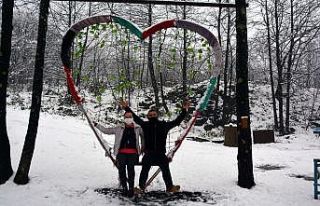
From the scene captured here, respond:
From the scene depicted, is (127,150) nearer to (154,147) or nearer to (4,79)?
(154,147)

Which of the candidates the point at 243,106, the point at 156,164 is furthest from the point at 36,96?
the point at 243,106

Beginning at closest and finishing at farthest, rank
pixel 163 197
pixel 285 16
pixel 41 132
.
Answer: pixel 163 197 < pixel 41 132 < pixel 285 16

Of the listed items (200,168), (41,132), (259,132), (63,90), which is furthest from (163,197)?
(63,90)

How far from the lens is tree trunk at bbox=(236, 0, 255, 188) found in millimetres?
7699

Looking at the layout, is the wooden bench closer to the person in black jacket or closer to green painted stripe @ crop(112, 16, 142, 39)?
the person in black jacket

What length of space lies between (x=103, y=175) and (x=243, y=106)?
3735 millimetres

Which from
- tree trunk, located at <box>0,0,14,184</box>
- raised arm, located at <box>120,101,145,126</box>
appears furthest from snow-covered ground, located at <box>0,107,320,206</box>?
raised arm, located at <box>120,101,145,126</box>

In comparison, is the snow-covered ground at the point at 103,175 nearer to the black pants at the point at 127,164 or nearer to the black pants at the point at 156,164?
the black pants at the point at 127,164

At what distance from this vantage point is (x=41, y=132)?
1198 centimetres

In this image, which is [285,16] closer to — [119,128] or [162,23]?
[162,23]

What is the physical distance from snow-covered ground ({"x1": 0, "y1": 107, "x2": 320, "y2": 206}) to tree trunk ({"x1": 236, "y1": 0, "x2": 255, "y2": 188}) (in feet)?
1.44

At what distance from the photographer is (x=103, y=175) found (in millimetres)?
8344

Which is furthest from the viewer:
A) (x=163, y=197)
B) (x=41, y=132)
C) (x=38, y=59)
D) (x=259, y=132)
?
(x=259, y=132)

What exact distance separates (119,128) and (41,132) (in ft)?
19.9
